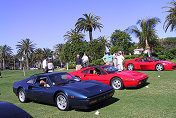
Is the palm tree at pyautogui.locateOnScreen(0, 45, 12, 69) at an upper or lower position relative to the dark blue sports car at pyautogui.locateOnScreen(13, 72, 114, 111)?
upper

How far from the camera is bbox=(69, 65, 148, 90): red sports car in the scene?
775 centimetres

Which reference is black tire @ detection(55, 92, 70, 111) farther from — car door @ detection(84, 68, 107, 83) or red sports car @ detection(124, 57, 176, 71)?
red sports car @ detection(124, 57, 176, 71)

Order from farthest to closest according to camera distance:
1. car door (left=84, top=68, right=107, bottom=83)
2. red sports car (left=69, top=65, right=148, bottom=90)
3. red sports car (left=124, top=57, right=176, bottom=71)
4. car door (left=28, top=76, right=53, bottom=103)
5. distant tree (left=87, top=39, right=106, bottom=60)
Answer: distant tree (left=87, top=39, right=106, bottom=60) → red sports car (left=124, top=57, right=176, bottom=71) → car door (left=84, top=68, right=107, bottom=83) → red sports car (left=69, top=65, right=148, bottom=90) → car door (left=28, top=76, right=53, bottom=103)

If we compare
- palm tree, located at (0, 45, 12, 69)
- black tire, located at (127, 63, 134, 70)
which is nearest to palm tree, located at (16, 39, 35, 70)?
palm tree, located at (0, 45, 12, 69)

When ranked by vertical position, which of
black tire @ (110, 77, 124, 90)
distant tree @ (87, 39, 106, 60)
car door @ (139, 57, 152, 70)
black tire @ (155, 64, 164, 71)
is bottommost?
black tire @ (110, 77, 124, 90)

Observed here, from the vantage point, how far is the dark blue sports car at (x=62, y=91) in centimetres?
515

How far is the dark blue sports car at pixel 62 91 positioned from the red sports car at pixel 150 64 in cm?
941

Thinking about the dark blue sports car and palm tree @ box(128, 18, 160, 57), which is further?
palm tree @ box(128, 18, 160, 57)

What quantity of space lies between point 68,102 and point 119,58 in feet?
26.9

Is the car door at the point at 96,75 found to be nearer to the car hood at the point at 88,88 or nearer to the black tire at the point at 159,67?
the car hood at the point at 88,88

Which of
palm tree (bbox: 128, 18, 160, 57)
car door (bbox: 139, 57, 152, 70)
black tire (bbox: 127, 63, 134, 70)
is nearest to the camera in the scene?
car door (bbox: 139, 57, 152, 70)

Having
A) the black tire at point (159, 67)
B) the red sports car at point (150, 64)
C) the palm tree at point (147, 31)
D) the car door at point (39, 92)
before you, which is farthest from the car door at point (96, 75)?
the palm tree at point (147, 31)

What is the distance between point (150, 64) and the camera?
14.4 metres

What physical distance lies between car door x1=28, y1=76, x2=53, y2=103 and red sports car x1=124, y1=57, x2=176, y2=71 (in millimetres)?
10239
